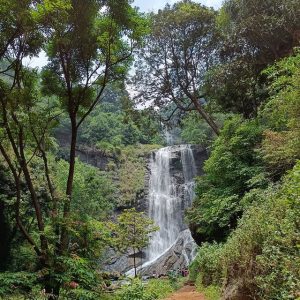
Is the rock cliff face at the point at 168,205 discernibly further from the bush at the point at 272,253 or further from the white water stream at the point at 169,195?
the bush at the point at 272,253

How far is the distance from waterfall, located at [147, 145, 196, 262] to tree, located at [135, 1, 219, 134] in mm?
10280

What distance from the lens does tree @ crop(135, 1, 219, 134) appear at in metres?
14.7

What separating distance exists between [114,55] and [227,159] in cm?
669

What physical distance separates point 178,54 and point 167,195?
12.8 meters

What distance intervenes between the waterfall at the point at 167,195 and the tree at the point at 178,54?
1028 cm

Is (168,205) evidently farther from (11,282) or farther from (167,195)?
(11,282)

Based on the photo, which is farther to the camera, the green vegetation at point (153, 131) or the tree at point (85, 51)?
the tree at point (85, 51)

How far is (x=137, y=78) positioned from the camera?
52.2 ft

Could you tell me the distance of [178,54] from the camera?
50.5ft

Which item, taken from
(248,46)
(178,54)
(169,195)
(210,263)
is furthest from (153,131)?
(169,195)

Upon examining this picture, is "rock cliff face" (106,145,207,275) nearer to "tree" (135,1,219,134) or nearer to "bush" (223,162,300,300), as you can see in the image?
"tree" (135,1,219,134)

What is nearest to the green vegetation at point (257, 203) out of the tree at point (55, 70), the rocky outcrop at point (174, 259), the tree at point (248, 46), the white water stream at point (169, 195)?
the tree at point (248, 46)

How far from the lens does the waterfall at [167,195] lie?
73.5 ft

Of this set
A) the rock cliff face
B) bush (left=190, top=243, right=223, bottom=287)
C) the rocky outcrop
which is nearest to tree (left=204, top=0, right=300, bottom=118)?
bush (left=190, top=243, right=223, bottom=287)
